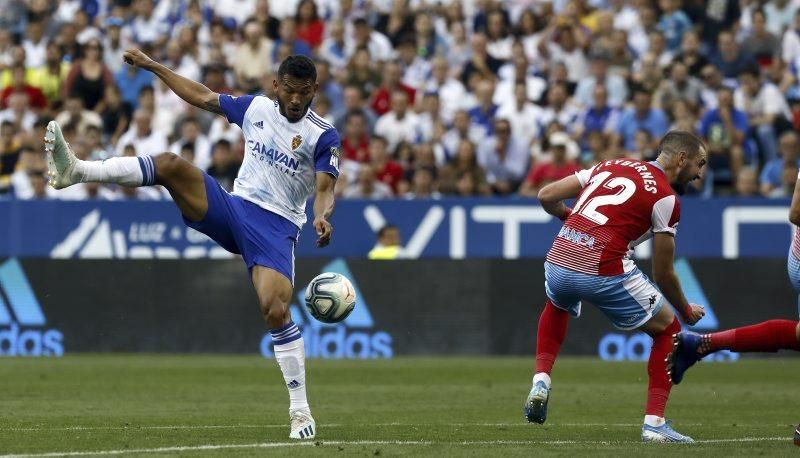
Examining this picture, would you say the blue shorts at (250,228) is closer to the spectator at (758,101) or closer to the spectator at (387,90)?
the spectator at (387,90)

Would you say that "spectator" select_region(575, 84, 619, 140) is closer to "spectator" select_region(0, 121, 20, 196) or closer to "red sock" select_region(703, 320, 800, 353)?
"spectator" select_region(0, 121, 20, 196)

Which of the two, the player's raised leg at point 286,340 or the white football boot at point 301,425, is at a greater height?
the player's raised leg at point 286,340

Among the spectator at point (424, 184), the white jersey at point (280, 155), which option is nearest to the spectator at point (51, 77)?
the spectator at point (424, 184)

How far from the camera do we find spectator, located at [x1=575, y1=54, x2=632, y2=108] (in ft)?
73.9

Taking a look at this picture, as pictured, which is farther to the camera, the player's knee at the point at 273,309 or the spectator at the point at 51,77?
the spectator at the point at 51,77

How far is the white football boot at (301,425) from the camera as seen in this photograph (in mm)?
9695

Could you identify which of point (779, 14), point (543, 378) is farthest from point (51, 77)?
point (543, 378)

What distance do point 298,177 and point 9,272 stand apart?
9.86 metres

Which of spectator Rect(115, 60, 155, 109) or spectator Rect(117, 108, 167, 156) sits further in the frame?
spectator Rect(115, 60, 155, 109)

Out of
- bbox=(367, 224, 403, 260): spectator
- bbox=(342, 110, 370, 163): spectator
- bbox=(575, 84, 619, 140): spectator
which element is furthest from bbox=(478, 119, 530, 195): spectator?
bbox=(367, 224, 403, 260): spectator

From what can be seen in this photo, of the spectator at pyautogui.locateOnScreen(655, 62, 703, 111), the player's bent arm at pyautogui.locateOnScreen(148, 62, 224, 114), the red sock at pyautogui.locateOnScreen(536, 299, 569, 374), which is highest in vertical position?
the spectator at pyautogui.locateOnScreen(655, 62, 703, 111)

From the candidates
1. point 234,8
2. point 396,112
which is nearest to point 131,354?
point 396,112

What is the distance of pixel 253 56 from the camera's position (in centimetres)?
2362

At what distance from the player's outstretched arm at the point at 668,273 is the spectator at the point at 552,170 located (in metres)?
10.6
